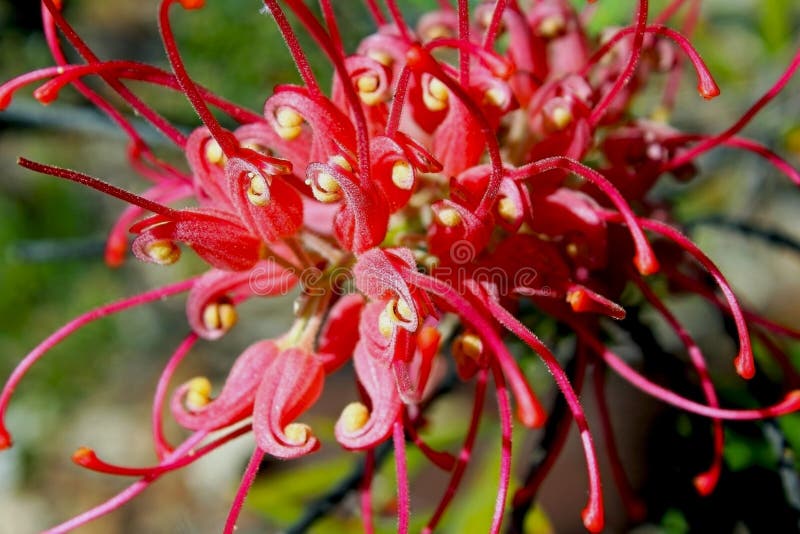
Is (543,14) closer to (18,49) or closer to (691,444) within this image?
(691,444)

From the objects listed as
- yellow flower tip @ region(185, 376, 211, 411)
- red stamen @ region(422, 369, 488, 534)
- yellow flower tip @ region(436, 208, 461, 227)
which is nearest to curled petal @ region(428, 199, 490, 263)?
yellow flower tip @ region(436, 208, 461, 227)

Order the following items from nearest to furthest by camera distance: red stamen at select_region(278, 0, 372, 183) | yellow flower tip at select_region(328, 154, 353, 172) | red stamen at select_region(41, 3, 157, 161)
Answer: red stamen at select_region(278, 0, 372, 183) < yellow flower tip at select_region(328, 154, 353, 172) < red stamen at select_region(41, 3, 157, 161)

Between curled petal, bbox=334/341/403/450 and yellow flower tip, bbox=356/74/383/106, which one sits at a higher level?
yellow flower tip, bbox=356/74/383/106

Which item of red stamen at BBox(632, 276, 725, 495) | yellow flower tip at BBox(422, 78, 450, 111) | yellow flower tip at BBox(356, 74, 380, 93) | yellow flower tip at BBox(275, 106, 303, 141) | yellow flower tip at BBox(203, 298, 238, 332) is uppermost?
yellow flower tip at BBox(275, 106, 303, 141)

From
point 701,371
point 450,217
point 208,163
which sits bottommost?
point 701,371

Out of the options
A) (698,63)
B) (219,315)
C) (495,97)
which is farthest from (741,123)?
(219,315)

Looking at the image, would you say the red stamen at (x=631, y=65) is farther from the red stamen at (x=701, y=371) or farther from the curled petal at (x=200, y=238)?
the curled petal at (x=200, y=238)

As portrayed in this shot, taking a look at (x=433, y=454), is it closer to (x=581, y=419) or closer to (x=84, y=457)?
(x=581, y=419)

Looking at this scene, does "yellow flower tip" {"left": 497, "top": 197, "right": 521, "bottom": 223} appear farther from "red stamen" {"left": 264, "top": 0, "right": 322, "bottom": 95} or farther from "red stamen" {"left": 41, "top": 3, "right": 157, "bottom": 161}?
"red stamen" {"left": 41, "top": 3, "right": 157, "bottom": 161}

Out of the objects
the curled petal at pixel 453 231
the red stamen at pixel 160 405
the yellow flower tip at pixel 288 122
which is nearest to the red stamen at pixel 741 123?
the curled petal at pixel 453 231
